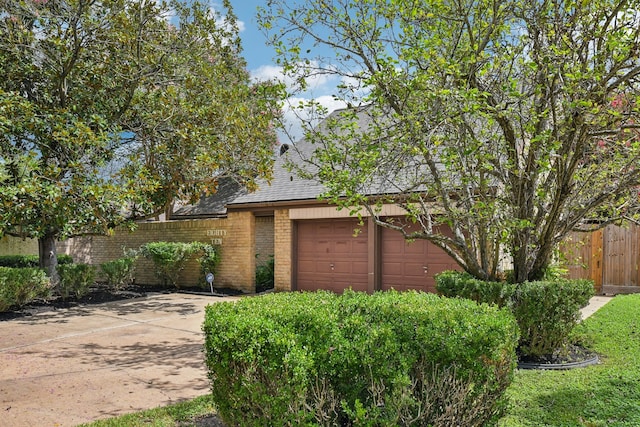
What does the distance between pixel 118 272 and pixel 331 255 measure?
673 cm

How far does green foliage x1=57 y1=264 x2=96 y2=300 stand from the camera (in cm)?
1316

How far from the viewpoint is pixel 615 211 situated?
6.47 metres

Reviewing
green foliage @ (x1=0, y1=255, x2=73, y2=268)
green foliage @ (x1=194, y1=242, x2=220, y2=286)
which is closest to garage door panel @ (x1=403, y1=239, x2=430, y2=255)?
green foliage @ (x1=194, y1=242, x2=220, y2=286)

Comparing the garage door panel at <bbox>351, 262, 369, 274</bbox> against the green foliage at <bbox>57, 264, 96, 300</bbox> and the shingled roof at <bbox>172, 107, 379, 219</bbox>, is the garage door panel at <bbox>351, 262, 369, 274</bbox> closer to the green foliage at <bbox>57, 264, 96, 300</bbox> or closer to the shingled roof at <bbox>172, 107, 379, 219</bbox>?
the shingled roof at <bbox>172, 107, 379, 219</bbox>

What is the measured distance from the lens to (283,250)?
14.5 metres

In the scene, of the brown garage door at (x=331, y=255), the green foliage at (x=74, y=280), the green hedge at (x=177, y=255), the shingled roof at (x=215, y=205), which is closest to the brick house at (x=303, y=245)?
the brown garage door at (x=331, y=255)

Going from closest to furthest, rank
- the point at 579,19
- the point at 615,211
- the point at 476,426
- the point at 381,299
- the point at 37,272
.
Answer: the point at 476,426 → the point at 381,299 → the point at 579,19 → the point at 615,211 → the point at 37,272

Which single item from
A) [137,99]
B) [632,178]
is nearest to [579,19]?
[632,178]

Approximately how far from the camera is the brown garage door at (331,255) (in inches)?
524

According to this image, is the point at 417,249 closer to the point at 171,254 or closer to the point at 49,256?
the point at 171,254

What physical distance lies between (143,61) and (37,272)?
5737mm

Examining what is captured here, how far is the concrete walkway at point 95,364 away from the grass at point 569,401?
0.52m

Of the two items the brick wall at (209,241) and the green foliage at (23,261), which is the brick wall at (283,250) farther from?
the green foliage at (23,261)

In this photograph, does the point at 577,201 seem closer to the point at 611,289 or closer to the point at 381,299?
the point at 381,299
